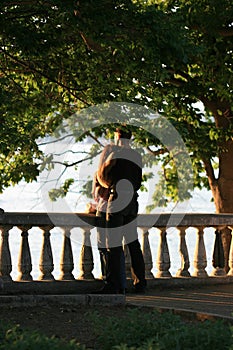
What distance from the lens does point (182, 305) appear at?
11844 mm

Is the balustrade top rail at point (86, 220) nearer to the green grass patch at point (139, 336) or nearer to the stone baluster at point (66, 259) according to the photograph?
the stone baluster at point (66, 259)

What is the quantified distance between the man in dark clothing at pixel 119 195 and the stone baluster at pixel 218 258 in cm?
235

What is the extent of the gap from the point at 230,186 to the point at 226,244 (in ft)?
7.80

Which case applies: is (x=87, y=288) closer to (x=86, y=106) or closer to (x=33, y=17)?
(x=33, y=17)

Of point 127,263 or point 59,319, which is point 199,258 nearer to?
point 127,263

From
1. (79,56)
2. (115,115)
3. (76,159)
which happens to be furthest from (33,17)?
(76,159)

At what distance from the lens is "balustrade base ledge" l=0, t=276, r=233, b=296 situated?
498 inches

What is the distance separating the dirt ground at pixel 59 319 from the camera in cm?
926

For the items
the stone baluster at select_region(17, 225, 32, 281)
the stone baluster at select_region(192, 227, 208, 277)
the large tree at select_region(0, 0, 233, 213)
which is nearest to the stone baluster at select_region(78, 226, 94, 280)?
the stone baluster at select_region(17, 225, 32, 281)

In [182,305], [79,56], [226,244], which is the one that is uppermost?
[79,56]

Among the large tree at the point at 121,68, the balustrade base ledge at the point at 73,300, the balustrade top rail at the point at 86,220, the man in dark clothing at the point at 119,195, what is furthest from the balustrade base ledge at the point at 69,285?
the large tree at the point at 121,68

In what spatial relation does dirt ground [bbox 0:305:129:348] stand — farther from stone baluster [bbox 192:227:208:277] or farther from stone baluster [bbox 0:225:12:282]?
stone baluster [bbox 192:227:208:277]

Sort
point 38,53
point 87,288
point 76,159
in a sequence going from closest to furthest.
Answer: point 87,288 < point 38,53 < point 76,159

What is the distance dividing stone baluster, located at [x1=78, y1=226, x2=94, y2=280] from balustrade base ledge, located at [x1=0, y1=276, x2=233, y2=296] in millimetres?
122
